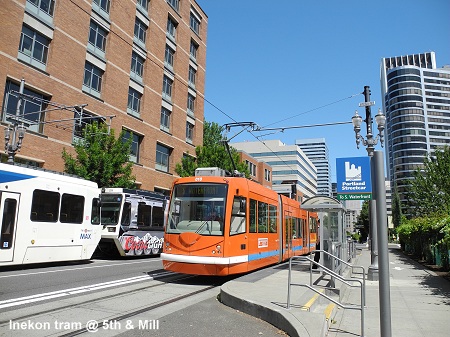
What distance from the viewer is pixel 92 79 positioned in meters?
28.0

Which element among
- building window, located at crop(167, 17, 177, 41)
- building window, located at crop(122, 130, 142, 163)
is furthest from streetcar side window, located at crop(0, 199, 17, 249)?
building window, located at crop(167, 17, 177, 41)

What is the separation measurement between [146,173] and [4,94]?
13815mm

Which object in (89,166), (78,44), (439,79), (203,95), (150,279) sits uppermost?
(439,79)

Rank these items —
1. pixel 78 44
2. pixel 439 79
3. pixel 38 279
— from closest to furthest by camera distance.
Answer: pixel 38 279 → pixel 78 44 → pixel 439 79

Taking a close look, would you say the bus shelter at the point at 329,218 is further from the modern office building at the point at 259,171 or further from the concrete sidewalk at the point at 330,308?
the modern office building at the point at 259,171

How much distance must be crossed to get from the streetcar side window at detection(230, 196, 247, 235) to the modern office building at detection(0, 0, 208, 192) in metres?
10.5

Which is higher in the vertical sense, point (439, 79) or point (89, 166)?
point (439, 79)

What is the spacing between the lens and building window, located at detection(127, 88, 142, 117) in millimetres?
31972

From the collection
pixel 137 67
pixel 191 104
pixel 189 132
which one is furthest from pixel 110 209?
pixel 191 104

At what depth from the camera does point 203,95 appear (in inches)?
1762

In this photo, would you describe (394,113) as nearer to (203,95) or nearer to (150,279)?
(203,95)

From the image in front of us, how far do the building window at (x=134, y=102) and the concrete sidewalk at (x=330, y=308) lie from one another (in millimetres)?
24621

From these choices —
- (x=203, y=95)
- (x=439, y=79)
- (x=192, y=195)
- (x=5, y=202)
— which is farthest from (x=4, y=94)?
(x=439, y=79)

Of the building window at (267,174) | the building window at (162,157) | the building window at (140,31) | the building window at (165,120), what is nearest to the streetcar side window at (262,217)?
the building window at (162,157)
